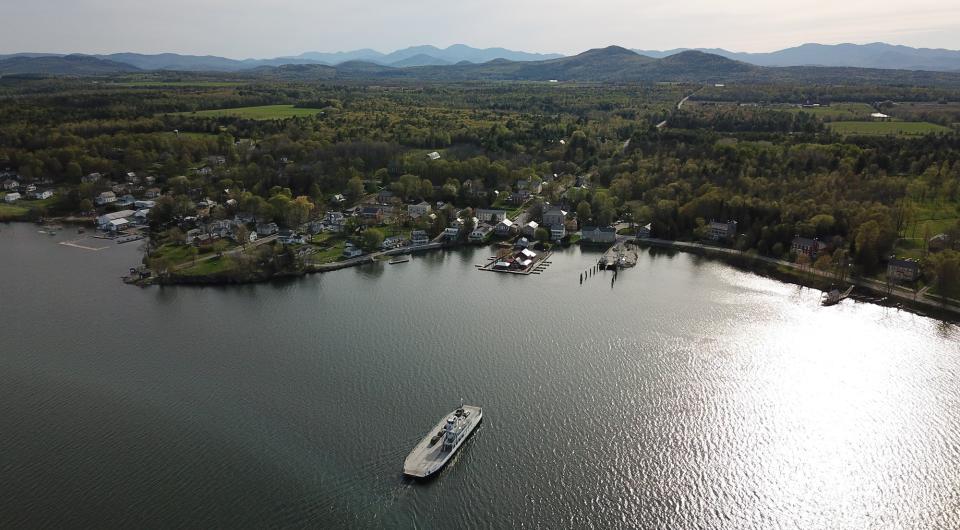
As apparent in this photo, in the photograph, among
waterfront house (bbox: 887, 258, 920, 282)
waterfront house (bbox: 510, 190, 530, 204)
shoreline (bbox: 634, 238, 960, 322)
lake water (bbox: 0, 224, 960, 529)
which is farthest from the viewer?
waterfront house (bbox: 510, 190, 530, 204)

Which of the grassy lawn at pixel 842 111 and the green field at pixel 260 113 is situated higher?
the green field at pixel 260 113

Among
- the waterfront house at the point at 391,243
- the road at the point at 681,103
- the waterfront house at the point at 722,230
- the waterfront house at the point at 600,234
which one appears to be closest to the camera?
the waterfront house at the point at 391,243

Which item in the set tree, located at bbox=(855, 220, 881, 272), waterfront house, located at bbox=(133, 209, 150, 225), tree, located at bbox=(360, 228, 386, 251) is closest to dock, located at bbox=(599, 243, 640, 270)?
tree, located at bbox=(855, 220, 881, 272)

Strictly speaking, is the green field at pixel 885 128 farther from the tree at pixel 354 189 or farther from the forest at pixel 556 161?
the tree at pixel 354 189

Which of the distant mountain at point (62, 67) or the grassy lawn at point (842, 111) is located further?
the distant mountain at point (62, 67)

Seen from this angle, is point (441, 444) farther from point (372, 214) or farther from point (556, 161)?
point (556, 161)

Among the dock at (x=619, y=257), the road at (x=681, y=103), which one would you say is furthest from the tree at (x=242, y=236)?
the road at (x=681, y=103)

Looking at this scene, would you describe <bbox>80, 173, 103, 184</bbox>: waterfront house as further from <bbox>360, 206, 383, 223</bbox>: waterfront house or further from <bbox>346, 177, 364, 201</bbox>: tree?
<bbox>360, 206, 383, 223</bbox>: waterfront house
